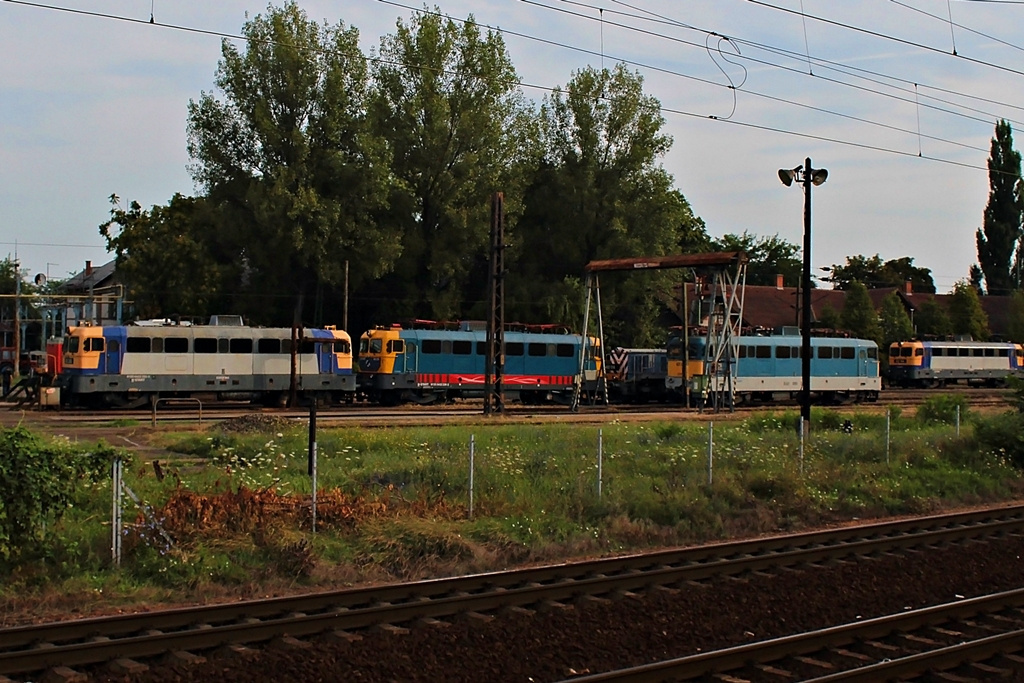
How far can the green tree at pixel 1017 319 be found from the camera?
76.5 m

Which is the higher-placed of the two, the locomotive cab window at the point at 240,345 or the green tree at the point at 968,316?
the green tree at the point at 968,316

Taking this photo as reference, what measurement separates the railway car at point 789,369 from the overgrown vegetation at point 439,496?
20.7 m

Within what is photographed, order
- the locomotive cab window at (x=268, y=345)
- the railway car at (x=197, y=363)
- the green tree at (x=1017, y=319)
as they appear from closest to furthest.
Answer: the railway car at (x=197, y=363) < the locomotive cab window at (x=268, y=345) < the green tree at (x=1017, y=319)

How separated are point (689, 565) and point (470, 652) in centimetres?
451

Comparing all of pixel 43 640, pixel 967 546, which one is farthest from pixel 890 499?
pixel 43 640

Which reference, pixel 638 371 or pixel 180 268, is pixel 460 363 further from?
pixel 180 268

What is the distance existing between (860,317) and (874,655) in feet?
209

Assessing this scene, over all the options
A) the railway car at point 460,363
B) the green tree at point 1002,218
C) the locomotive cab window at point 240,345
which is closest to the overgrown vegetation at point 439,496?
the locomotive cab window at point 240,345

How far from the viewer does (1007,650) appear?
406 inches

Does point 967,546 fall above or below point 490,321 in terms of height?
below

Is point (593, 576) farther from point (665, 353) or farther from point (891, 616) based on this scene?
point (665, 353)

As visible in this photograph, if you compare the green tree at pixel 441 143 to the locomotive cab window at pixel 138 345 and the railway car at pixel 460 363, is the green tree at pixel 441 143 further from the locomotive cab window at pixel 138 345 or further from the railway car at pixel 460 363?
the locomotive cab window at pixel 138 345

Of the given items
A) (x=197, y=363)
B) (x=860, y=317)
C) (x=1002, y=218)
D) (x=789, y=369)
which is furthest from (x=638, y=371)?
(x=1002, y=218)

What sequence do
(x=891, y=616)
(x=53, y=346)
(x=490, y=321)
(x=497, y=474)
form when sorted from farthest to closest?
(x=53, y=346), (x=490, y=321), (x=497, y=474), (x=891, y=616)
